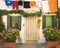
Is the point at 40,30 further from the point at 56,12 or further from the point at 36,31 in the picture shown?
the point at 56,12

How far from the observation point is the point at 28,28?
21.1 meters

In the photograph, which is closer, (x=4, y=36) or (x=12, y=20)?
(x=4, y=36)

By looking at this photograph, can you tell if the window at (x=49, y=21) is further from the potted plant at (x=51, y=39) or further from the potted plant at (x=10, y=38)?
the potted plant at (x=10, y=38)

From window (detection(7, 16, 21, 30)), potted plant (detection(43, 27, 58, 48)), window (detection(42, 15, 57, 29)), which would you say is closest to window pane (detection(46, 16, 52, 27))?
window (detection(42, 15, 57, 29))

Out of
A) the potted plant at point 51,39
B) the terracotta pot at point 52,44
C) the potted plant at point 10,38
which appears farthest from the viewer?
the terracotta pot at point 52,44

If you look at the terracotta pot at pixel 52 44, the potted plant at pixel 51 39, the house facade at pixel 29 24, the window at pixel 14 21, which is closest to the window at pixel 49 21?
the house facade at pixel 29 24

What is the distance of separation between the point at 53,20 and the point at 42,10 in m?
1.16

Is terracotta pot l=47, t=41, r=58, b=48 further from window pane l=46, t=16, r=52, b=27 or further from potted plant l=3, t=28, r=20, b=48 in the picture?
window pane l=46, t=16, r=52, b=27

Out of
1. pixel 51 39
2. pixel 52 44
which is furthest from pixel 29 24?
pixel 52 44

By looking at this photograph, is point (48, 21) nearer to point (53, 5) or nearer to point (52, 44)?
point (53, 5)

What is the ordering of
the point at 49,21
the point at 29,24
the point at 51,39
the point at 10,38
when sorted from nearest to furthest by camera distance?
the point at 10,38 → the point at 51,39 → the point at 29,24 → the point at 49,21

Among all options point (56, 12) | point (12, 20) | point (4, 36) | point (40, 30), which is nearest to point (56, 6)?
point (56, 12)

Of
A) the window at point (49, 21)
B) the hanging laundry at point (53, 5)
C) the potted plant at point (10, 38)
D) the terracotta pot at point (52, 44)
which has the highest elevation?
the hanging laundry at point (53, 5)

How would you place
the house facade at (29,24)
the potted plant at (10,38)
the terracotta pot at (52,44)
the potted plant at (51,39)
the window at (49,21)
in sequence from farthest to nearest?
the window at (49,21) → the house facade at (29,24) → the terracotta pot at (52,44) → the potted plant at (51,39) → the potted plant at (10,38)
